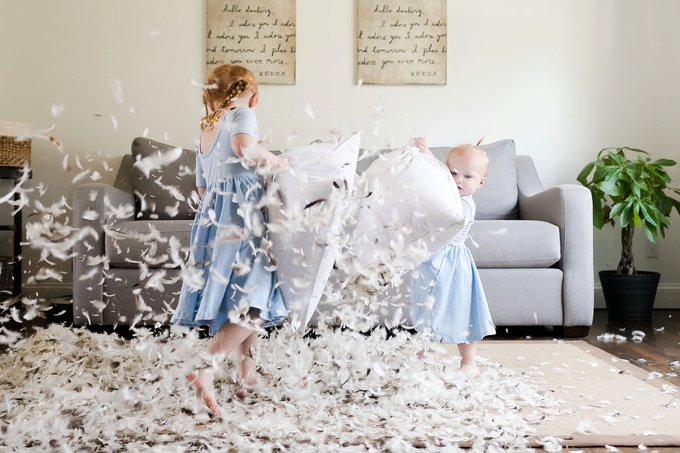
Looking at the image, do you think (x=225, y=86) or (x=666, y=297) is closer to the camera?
(x=225, y=86)

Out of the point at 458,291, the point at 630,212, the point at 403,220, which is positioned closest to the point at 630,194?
Result: the point at 630,212

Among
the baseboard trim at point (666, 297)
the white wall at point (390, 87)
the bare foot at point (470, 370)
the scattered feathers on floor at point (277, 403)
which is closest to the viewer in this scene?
the scattered feathers on floor at point (277, 403)

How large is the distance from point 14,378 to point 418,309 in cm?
124

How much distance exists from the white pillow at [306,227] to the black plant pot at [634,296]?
228 centimetres

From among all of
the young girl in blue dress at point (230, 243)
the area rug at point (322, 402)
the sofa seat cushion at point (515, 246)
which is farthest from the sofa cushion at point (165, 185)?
the young girl in blue dress at point (230, 243)

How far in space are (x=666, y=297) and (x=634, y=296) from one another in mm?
650

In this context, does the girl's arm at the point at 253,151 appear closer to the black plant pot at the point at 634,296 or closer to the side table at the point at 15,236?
the side table at the point at 15,236

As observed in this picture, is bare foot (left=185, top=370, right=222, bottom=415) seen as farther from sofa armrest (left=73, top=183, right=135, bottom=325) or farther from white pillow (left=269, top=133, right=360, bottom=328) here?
sofa armrest (left=73, top=183, right=135, bottom=325)

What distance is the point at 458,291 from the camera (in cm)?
196

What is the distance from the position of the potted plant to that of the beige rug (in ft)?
3.05

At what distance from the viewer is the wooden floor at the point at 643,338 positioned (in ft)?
7.10

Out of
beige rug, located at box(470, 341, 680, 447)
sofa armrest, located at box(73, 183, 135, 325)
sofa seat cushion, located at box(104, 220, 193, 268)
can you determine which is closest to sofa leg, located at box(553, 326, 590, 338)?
beige rug, located at box(470, 341, 680, 447)

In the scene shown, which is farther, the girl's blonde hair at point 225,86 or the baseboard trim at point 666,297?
the baseboard trim at point 666,297

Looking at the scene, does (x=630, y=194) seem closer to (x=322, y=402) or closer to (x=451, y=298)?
(x=451, y=298)
